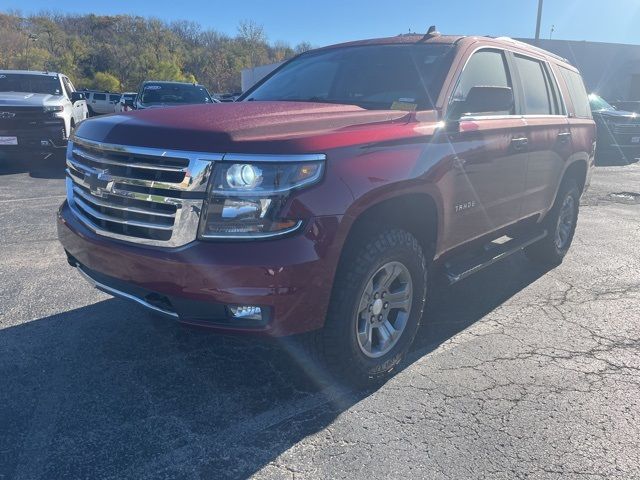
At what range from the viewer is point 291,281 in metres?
2.46

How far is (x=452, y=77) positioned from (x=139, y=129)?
2.06 meters

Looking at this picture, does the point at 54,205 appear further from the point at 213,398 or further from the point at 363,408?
the point at 363,408

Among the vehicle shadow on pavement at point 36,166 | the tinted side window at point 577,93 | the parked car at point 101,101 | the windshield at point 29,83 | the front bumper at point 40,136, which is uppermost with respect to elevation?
the tinted side window at point 577,93

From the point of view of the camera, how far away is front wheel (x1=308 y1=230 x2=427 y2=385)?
2.78 meters

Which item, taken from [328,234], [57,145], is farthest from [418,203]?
[57,145]

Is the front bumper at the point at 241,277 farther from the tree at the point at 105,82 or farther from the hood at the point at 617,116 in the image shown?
the tree at the point at 105,82

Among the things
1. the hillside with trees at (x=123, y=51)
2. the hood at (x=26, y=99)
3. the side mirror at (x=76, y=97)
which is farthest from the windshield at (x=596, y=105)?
the hillside with trees at (x=123, y=51)

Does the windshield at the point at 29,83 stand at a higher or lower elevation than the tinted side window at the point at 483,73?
lower

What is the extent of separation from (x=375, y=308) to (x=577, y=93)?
4035 millimetres

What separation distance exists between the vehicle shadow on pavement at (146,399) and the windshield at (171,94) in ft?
29.9

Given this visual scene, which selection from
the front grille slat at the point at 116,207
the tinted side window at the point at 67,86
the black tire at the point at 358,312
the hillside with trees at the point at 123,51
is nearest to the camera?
the front grille slat at the point at 116,207

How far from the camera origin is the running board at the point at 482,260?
367cm

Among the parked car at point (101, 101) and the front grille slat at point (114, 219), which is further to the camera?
the parked car at point (101, 101)

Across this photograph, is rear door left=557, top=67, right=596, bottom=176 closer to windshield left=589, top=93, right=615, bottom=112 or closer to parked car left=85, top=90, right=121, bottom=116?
windshield left=589, top=93, right=615, bottom=112
